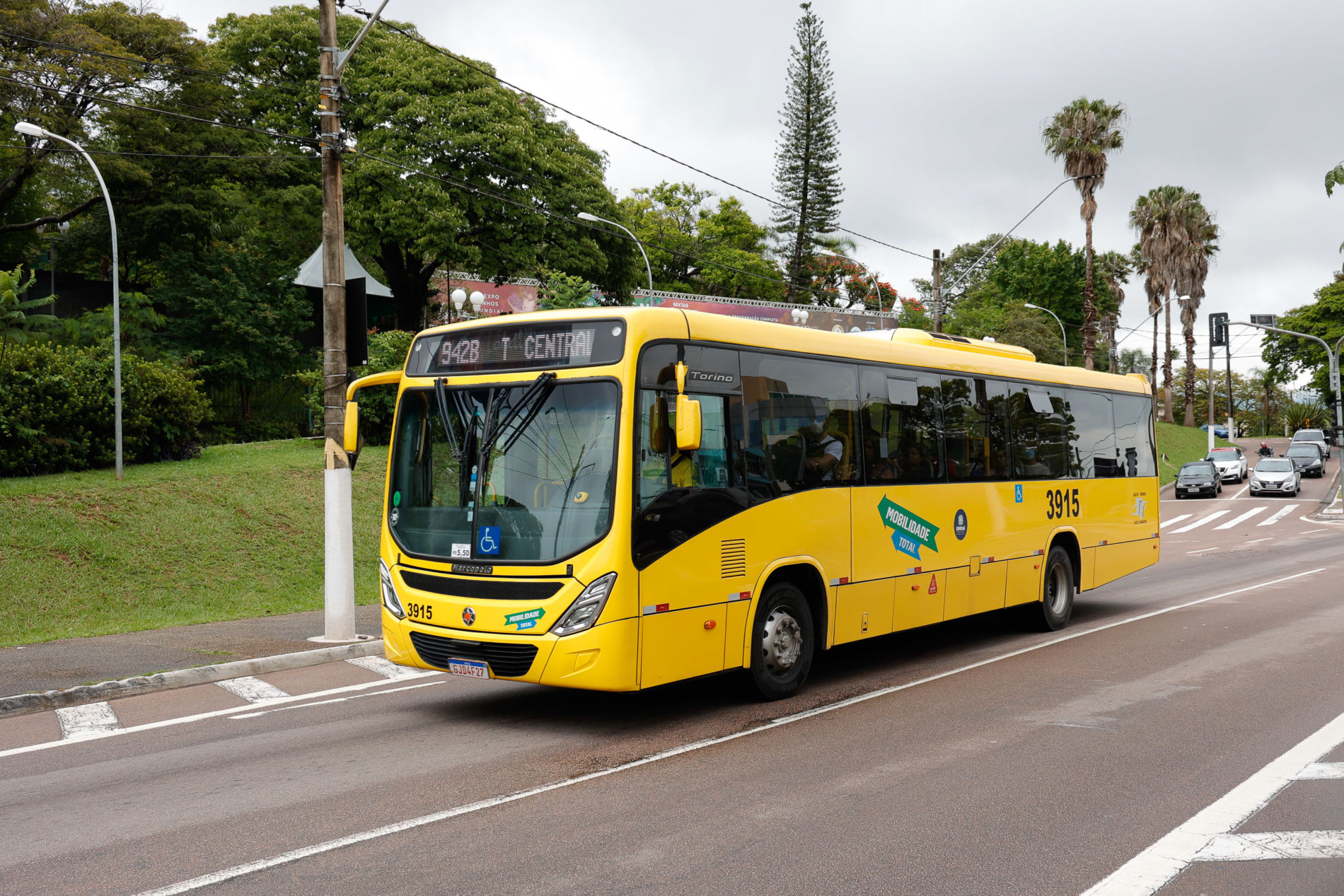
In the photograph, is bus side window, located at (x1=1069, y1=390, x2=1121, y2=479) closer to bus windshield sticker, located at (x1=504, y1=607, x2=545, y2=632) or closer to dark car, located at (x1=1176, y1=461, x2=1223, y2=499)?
bus windshield sticker, located at (x1=504, y1=607, x2=545, y2=632)

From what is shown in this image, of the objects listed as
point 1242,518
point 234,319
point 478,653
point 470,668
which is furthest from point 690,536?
point 1242,518

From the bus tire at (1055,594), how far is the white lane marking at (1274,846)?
7271 millimetres

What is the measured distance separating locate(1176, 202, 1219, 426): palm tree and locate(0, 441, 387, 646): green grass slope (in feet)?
198

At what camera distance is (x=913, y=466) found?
404 inches

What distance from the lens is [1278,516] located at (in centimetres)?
3734

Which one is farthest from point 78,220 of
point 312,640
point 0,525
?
point 312,640

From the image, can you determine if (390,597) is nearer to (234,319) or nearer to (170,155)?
(234,319)

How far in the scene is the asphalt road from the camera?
4.84m

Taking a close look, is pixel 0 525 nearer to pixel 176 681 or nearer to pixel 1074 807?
pixel 176 681

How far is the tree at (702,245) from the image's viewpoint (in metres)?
66.8

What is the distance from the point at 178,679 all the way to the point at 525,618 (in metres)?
4.51

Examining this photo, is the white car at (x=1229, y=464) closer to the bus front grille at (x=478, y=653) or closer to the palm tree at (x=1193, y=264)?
the palm tree at (x=1193, y=264)

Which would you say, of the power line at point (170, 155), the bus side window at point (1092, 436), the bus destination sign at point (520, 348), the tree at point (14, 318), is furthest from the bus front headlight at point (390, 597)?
the power line at point (170, 155)

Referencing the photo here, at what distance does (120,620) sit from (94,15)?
23.7m
